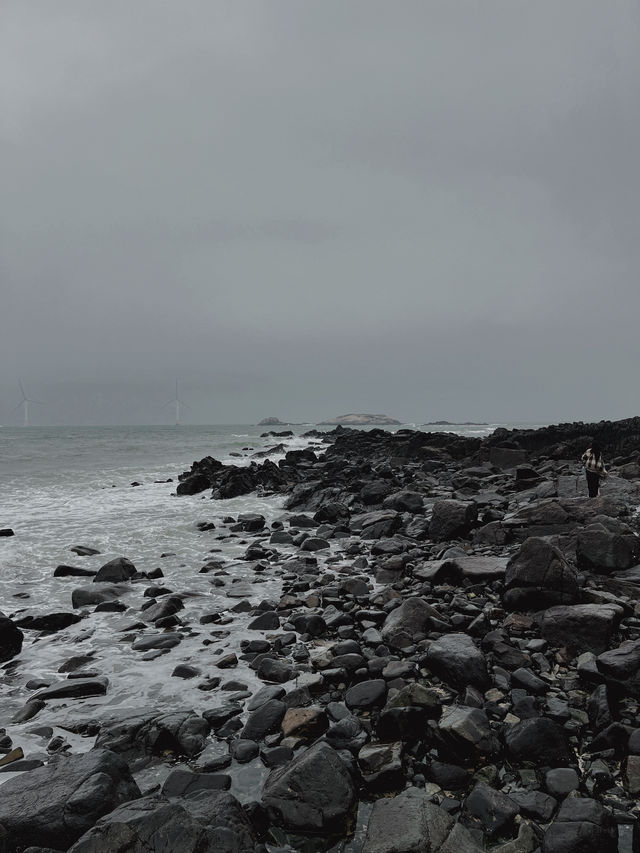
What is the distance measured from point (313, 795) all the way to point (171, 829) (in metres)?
1.00

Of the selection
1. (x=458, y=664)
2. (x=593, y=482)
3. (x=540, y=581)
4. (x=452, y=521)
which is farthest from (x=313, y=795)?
(x=593, y=482)

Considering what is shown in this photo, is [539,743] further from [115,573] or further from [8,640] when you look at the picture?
[115,573]

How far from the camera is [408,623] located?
20.0 feet

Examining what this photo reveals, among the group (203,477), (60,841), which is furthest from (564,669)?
(203,477)

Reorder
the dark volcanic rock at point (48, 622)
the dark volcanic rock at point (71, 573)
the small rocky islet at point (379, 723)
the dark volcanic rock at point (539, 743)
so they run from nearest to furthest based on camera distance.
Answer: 1. the small rocky islet at point (379, 723)
2. the dark volcanic rock at point (539, 743)
3. the dark volcanic rock at point (48, 622)
4. the dark volcanic rock at point (71, 573)

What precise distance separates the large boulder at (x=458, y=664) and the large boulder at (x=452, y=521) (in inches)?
236

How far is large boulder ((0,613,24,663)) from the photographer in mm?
6355

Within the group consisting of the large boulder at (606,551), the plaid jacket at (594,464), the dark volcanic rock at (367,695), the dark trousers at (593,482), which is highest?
the plaid jacket at (594,464)

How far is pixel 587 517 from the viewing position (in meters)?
10.0

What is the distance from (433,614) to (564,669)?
1675 mm

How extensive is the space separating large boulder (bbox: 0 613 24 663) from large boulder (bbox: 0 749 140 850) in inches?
131

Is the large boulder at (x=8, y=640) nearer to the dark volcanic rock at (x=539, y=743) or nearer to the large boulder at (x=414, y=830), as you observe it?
the large boulder at (x=414, y=830)

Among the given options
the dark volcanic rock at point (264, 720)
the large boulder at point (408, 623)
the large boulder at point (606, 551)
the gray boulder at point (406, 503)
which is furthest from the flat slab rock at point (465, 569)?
the gray boulder at point (406, 503)

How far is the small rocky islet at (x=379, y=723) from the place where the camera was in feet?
10.3
